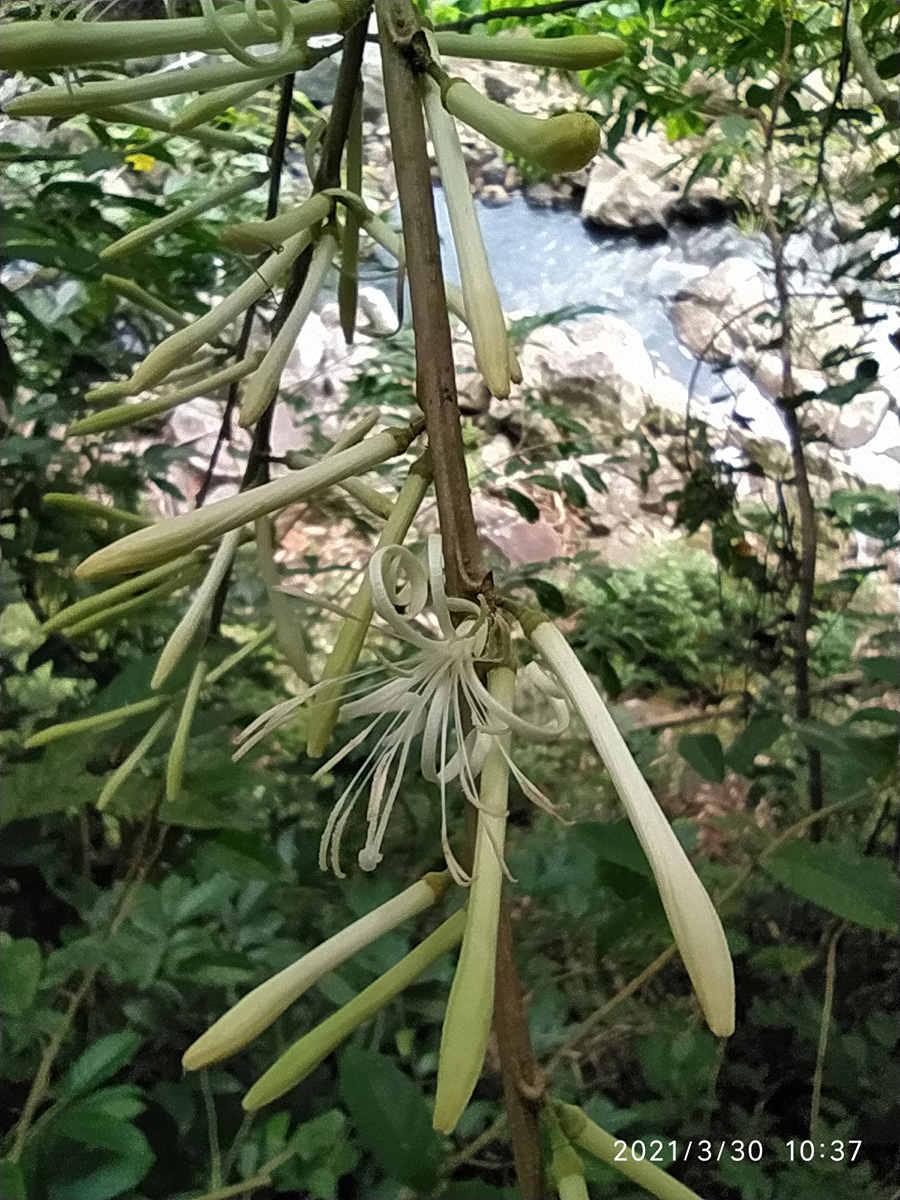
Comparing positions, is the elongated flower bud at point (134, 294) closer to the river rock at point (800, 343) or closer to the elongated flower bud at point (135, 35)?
the elongated flower bud at point (135, 35)

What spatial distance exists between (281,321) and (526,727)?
0.63 feet

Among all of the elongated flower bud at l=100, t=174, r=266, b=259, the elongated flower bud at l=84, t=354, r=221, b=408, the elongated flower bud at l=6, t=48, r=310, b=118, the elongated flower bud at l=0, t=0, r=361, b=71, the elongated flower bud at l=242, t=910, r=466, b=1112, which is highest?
the elongated flower bud at l=0, t=0, r=361, b=71

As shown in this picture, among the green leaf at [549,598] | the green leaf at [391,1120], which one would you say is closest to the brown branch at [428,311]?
the green leaf at [391,1120]

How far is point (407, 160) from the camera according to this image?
0.18 m

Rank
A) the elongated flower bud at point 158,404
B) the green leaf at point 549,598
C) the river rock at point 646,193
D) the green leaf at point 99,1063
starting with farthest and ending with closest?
the river rock at point 646,193
the green leaf at point 549,598
the green leaf at point 99,1063
the elongated flower bud at point 158,404

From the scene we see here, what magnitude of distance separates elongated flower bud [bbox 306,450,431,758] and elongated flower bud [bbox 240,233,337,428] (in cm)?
5

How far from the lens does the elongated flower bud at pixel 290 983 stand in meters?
0.16

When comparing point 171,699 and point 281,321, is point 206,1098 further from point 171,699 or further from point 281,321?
point 281,321

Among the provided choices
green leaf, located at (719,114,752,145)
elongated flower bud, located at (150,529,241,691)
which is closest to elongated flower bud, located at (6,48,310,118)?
elongated flower bud, located at (150,529,241,691)

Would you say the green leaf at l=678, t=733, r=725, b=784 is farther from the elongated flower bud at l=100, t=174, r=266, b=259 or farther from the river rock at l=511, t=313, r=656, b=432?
the river rock at l=511, t=313, r=656, b=432

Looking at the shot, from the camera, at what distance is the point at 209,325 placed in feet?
0.66

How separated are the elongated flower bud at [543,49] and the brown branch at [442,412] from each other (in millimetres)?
15

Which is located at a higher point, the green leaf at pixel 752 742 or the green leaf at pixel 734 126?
the green leaf at pixel 734 126

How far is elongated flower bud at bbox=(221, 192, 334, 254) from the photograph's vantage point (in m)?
0.19
